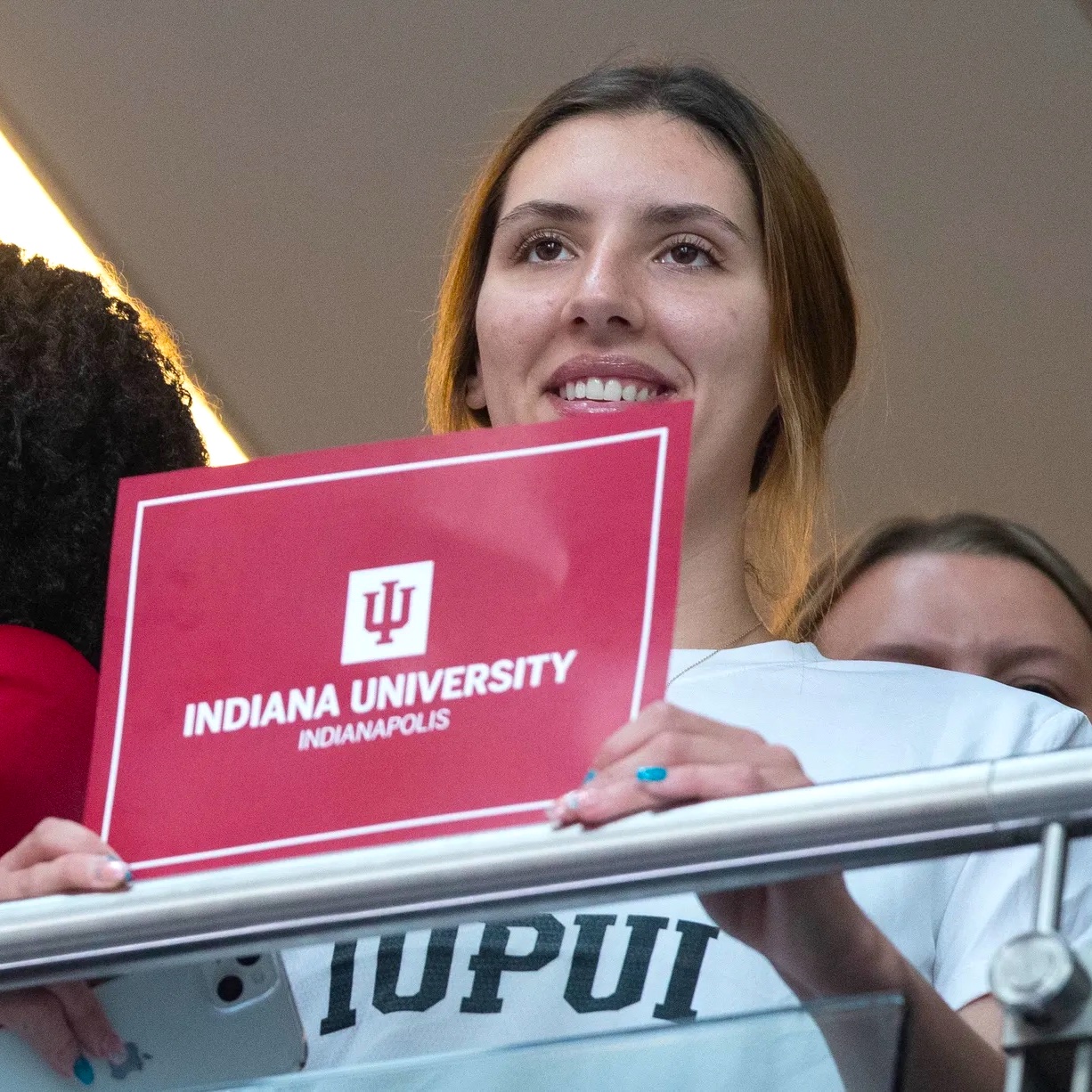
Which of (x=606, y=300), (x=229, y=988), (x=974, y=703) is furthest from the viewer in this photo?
(x=606, y=300)

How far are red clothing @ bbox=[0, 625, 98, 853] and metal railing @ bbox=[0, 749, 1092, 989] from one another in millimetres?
266

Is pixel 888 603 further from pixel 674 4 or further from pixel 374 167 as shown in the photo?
pixel 374 167

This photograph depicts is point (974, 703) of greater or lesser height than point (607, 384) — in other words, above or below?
below

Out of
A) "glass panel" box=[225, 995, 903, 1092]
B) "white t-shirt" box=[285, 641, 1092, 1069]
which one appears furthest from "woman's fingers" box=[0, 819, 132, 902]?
"white t-shirt" box=[285, 641, 1092, 1069]

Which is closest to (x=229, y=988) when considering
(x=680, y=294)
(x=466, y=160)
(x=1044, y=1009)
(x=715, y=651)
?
(x=1044, y=1009)

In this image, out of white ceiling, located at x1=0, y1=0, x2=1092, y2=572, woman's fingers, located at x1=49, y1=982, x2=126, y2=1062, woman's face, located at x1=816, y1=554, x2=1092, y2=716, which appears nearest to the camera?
woman's fingers, located at x1=49, y1=982, x2=126, y2=1062

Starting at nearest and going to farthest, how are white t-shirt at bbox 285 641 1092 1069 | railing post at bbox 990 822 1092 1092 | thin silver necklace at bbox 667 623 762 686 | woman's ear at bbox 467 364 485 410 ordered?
railing post at bbox 990 822 1092 1092 → white t-shirt at bbox 285 641 1092 1069 → thin silver necklace at bbox 667 623 762 686 → woman's ear at bbox 467 364 485 410

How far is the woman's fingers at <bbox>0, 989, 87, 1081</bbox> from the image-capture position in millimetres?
922

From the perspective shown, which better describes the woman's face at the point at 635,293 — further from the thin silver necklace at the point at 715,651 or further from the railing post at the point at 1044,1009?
the railing post at the point at 1044,1009

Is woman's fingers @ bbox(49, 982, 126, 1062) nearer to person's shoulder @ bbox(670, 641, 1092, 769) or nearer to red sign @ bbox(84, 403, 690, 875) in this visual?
red sign @ bbox(84, 403, 690, 875)

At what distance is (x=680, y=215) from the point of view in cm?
142

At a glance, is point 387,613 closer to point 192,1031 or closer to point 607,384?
point 192,1031

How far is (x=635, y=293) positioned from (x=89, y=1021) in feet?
2.16

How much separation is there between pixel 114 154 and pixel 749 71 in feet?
3.50
